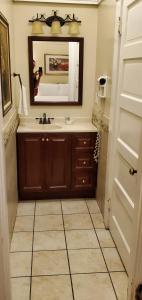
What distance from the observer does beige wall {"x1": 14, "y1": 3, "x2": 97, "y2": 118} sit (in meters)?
A: 3.09

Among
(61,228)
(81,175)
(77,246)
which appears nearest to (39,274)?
(77,246)

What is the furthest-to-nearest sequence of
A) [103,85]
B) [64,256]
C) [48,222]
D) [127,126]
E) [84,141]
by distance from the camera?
[84,141]
[48,222]
[103,85]
[64,256]
[127,126]

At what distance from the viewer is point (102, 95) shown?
2824 millimetres

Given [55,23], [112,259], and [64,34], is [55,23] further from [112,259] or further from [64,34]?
[112,259]

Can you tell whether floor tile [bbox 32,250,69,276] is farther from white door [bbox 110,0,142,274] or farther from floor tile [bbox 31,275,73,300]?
white door [bbox 110,0,142,274]

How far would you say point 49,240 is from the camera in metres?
2.58

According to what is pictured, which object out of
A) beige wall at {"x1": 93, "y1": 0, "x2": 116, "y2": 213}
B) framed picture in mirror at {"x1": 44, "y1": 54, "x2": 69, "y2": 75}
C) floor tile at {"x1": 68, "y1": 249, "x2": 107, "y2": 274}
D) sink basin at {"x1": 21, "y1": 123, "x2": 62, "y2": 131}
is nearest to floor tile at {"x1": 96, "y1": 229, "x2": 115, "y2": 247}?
floor tile at {"x1": 68, "y1": 249, "x2": 107, "y2": 274}

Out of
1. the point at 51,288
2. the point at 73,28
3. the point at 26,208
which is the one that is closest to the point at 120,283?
the point at 51,288

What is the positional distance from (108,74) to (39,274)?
76.4 inches

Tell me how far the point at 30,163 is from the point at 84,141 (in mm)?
685

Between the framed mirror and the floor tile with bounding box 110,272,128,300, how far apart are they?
2.09m

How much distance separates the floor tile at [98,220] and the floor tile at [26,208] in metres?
0.70

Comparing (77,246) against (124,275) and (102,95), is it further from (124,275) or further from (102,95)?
(102,95)

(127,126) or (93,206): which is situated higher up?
(127,126)
